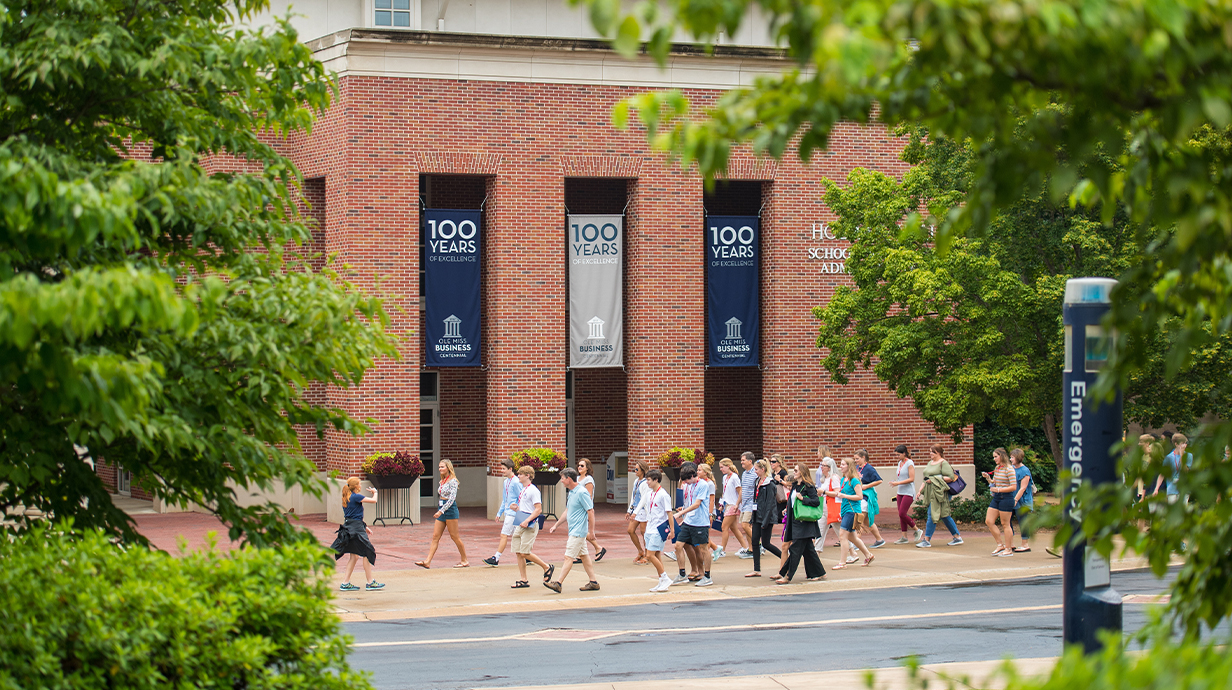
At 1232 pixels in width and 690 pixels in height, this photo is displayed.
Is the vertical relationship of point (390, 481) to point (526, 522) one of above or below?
below

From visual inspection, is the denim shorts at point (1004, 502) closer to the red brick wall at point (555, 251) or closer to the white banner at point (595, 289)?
the red brick wall at point (555, 251)

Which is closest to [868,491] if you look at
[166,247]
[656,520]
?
[656,520]

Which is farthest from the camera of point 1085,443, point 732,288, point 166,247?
point 732,288

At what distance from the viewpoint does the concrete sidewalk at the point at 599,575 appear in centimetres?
1536

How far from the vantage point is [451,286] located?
24.5m

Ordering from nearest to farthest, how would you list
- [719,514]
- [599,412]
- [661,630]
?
[661,630] < [719,514] < [599,412]

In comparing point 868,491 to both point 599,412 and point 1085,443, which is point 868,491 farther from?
point 1085,443

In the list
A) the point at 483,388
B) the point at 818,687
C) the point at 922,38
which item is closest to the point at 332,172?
the point at 483,388

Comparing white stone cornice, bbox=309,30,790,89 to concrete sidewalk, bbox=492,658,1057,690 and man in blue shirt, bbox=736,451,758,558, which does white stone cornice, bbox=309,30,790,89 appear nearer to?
man in blue shirt, bbox=736,451,758,558

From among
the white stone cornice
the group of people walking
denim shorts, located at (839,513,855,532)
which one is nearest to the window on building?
the white stone cornice

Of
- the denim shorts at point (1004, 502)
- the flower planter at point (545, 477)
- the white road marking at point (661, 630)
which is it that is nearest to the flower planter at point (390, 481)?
the flower planter at point (545, 477)

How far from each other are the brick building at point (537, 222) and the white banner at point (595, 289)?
37cm

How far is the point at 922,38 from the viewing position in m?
3.14

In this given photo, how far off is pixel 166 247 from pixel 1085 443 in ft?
16.6
